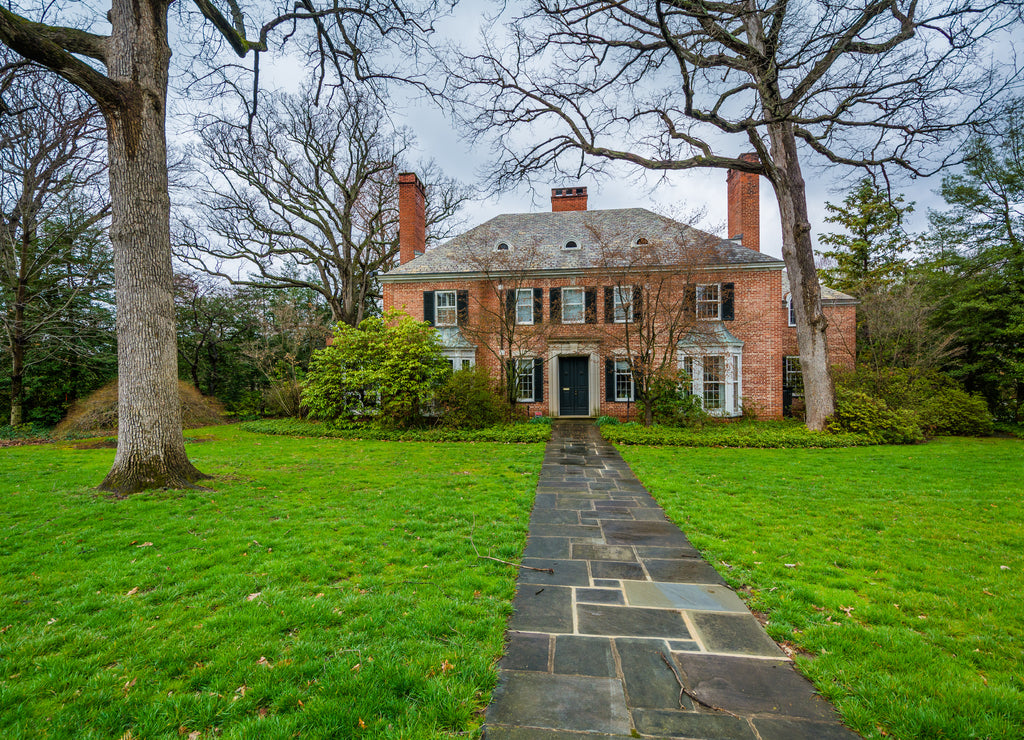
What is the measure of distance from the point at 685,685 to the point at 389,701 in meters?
1.45

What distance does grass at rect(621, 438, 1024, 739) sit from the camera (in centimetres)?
200

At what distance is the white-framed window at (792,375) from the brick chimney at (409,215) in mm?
14258

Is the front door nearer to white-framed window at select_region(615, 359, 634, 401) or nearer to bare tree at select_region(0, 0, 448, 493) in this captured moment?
white-framed window at select_region(615, 359, 634, 401)

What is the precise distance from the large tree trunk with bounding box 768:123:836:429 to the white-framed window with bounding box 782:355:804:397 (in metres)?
3.07

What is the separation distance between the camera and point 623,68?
896 cm

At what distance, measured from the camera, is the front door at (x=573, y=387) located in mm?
15430

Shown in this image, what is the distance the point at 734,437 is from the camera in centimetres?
1059

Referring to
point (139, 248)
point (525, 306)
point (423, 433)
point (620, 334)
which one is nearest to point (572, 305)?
point (525, 306)

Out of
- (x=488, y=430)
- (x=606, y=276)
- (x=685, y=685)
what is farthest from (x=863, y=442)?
(x=685, y=685)

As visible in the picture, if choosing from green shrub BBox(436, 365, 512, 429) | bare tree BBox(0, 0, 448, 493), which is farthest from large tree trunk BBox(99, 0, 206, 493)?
green shrub BBox(436, 365, 512, 429)

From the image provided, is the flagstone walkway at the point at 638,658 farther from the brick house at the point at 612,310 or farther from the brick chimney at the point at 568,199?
the brick chimney at the point at 568,199

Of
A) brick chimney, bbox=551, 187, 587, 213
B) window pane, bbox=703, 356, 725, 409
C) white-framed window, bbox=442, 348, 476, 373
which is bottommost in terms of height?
window pane, bbox=703, 356, 725, 409

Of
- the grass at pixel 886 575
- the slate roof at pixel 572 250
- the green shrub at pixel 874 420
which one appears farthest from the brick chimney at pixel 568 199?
the grass at pixel 886 575

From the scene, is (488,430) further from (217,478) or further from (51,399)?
(51,399)
